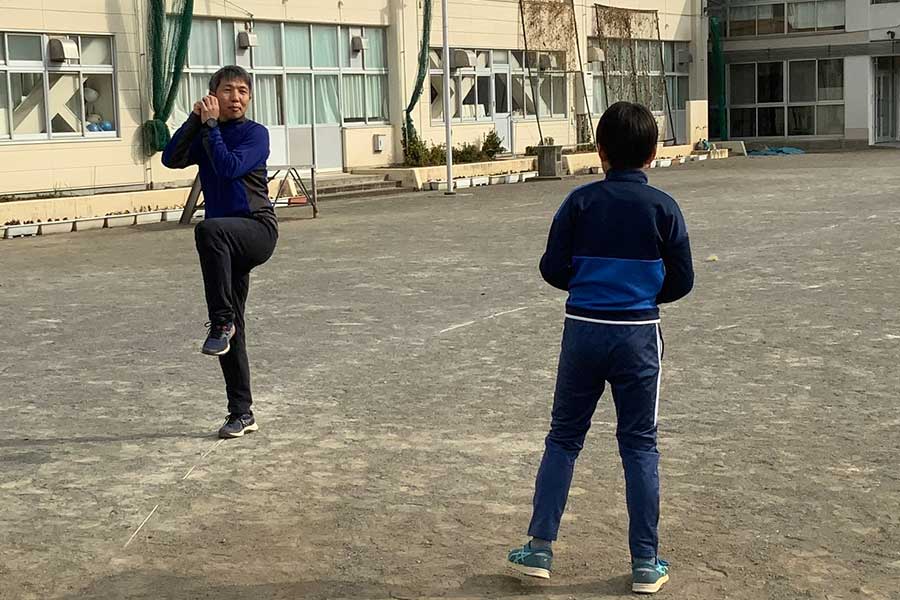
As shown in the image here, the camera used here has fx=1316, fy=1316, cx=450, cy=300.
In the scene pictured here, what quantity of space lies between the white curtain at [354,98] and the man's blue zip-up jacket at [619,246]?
84.6 feet

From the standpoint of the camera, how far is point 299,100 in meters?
28.5

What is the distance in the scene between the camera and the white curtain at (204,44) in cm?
2586

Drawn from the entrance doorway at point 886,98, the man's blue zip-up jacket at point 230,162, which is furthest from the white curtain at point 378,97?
the man's blue zip-up jacket at point 230,162

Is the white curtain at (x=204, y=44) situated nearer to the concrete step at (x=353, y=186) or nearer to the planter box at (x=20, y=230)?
the concrete step at (x=353, y=186)

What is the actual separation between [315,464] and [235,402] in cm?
79

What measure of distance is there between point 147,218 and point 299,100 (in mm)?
7933

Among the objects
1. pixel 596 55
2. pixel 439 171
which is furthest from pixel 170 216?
pixel 596 55

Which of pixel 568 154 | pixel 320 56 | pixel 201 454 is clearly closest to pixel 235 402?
pixel 201 454

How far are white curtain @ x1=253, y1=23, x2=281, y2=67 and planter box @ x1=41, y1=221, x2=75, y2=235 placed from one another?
8.26 metres

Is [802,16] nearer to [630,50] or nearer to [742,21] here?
[742,21]

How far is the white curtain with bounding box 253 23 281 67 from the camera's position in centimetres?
2731

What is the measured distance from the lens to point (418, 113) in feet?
102

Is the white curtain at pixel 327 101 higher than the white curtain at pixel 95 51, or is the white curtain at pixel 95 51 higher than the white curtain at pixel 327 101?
the white curtain at pixel 95 51

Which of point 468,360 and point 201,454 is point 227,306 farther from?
point 468,360
